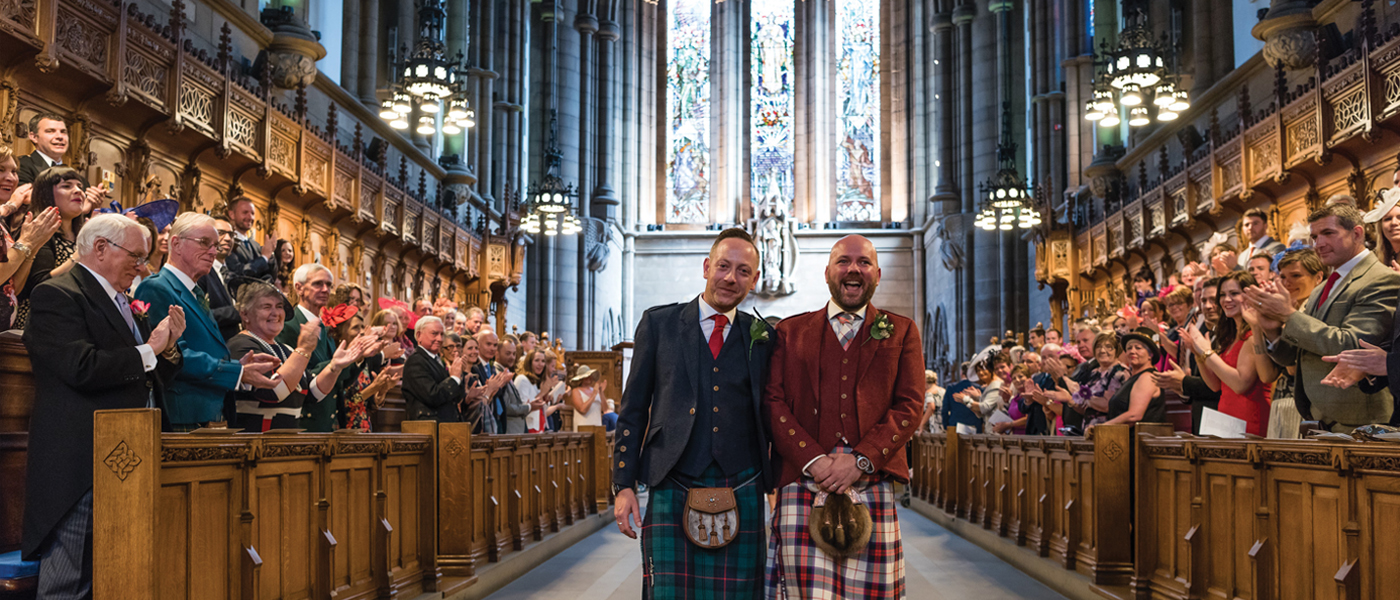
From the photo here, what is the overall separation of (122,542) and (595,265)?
81.6 feet

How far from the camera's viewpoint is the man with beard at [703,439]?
3.53 meters

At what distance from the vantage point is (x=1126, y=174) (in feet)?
57.7

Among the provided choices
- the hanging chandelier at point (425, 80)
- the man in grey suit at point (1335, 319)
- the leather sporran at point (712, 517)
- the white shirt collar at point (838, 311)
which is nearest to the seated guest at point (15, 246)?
the leather sporran at point (712, 517)

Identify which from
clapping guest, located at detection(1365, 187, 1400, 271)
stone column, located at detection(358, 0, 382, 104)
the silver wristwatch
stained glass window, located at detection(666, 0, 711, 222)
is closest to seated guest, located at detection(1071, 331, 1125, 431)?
clapping guest, located at detection(1365, 187, 1400, 271)

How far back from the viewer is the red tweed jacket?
3.50 meters

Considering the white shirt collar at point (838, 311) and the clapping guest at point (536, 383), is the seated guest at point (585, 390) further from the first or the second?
the white shirt collar at point (838, 311)

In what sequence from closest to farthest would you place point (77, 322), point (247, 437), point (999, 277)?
1. point (77, 322)
2. point (247, 437)
3. point (999, 277)

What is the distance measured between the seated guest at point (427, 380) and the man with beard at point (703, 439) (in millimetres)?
3694

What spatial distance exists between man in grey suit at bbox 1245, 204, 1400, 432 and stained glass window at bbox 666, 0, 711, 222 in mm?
28814

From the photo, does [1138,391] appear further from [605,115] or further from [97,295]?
[605,115]

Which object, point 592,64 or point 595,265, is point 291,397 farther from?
point 592,64

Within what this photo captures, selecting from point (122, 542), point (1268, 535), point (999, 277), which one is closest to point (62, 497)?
point (122, 542)

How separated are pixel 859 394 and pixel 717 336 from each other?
487 mm

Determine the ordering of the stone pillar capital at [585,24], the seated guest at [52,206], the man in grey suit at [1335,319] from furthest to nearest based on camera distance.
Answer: the stone pillar capital at [585,24] < the seated guest at [52,206] < the man in grey suit at [1335,319]
